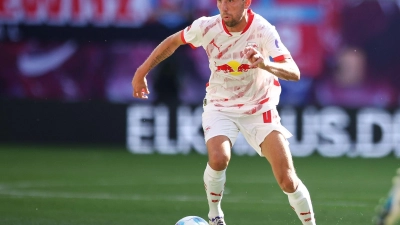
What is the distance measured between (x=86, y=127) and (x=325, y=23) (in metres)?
4.60

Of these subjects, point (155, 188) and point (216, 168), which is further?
point (155, 188)

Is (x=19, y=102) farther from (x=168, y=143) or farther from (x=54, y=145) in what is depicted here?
(x=168, y=143)

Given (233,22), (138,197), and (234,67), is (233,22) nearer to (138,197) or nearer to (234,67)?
(234,67)

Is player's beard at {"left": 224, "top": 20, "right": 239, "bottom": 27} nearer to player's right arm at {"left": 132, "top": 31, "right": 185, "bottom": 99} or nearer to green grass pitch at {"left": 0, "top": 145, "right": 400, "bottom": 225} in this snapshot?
player's right arm at {"left": 132, "top": 31, "right": 185, "bottom": 99}

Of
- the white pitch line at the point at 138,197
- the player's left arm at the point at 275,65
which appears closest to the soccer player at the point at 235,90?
the player's left arm at the point at 275,65

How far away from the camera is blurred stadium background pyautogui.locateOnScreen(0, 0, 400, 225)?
51.8 feet

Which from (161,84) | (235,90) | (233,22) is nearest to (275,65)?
(233,22)

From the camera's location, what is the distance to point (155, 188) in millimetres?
12008

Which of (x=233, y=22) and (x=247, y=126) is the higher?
(x=233, y=22)

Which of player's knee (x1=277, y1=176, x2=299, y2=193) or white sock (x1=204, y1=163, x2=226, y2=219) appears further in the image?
white sock (x1=204, y1=163, x2=226, y2=219)

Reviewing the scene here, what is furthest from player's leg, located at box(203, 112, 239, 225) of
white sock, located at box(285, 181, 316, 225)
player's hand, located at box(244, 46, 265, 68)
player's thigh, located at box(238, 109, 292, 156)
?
player's hand, located at box(244, 46, 265, 68)

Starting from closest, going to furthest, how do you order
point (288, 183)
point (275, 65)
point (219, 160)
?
1. point (275, 65)
2. point (288, 183)
3. point (219, 160)

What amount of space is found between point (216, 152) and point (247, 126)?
42 cm

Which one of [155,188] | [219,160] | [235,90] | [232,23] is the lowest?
[155,188]
